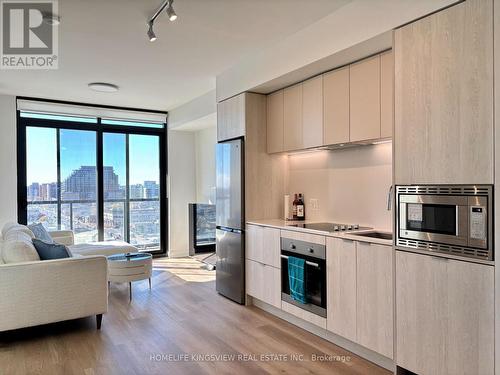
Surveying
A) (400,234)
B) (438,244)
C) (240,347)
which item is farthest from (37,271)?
(438,244)

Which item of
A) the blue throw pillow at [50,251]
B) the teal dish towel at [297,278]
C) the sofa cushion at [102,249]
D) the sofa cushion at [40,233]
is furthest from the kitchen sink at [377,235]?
the sofa cushion at [40,233]

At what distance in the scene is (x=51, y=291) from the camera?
316 cm

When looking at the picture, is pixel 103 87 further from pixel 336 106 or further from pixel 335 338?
pixel 335 338

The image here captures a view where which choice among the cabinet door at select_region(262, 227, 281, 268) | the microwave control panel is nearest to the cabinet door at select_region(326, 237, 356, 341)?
the cabinet door at select_region(262, 227, 281, 268)

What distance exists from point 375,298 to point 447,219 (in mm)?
794

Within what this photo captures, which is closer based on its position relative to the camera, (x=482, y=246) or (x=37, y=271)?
(x=482, y=246)

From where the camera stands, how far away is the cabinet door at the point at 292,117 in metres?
3.66

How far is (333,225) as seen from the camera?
3525 mm

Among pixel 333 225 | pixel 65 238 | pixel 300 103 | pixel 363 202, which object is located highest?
pixel 300 103

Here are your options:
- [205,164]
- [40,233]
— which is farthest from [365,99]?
[205,164]

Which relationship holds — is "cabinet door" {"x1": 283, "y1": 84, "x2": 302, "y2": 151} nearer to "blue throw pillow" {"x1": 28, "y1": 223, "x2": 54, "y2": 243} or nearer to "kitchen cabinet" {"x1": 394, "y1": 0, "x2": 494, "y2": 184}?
"kitchen cabinet" {"x1": 394, "y1": 0, "x2": 494, "y2": 184}

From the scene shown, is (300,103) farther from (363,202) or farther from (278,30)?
(363,202)

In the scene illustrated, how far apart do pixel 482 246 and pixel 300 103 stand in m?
2.15

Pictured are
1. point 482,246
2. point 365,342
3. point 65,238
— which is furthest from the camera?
point 65,238
